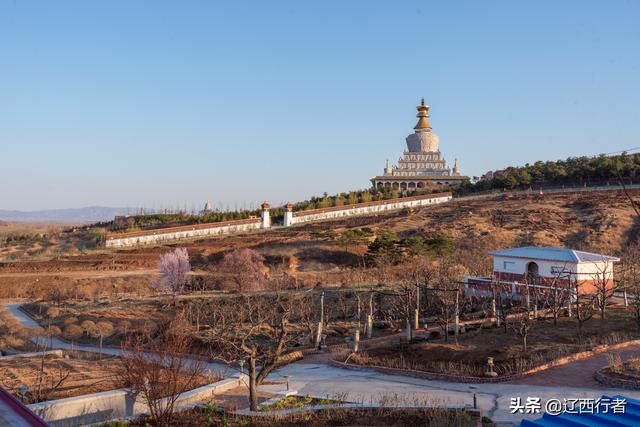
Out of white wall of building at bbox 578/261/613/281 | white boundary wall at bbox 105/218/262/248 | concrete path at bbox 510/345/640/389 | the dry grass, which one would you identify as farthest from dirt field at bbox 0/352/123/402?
white boundary wall at bbox 105/218/262/248

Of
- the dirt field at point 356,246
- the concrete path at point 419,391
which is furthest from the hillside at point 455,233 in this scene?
the concrete path at point 419,391

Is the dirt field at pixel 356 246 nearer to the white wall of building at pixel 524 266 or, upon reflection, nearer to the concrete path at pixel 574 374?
the white wall of building at pixel 524 266

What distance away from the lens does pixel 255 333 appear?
864 inches

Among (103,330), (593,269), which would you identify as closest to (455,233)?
(593,269)

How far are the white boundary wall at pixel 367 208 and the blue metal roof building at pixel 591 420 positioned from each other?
44.4 metres

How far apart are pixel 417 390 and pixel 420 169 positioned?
63.7 m

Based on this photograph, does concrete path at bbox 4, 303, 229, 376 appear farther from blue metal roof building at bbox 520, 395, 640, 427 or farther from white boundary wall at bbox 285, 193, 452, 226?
white boundary wall at bbox 285, 193, 452, 226

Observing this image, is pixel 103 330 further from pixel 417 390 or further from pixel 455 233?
pixel 455 233

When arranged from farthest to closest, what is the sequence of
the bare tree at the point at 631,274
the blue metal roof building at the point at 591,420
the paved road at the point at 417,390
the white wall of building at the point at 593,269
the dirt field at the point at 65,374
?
the white wall of building at the point at 593,269
the bare tree at the point at 631,274
the dirt field at the point at 65,374
the paved road at the point at 417,390
the blue metal roof building at the point at 591,420

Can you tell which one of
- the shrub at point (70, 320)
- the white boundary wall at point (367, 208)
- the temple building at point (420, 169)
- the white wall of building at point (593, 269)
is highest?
the temple building at point (420, 169)

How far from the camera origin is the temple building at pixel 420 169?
2916 inches

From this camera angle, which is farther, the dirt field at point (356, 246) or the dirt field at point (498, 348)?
the dirt field at point (356, 246)

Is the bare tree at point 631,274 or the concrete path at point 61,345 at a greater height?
the bare tree at point 631,274

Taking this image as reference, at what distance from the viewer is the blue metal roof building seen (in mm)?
9273
